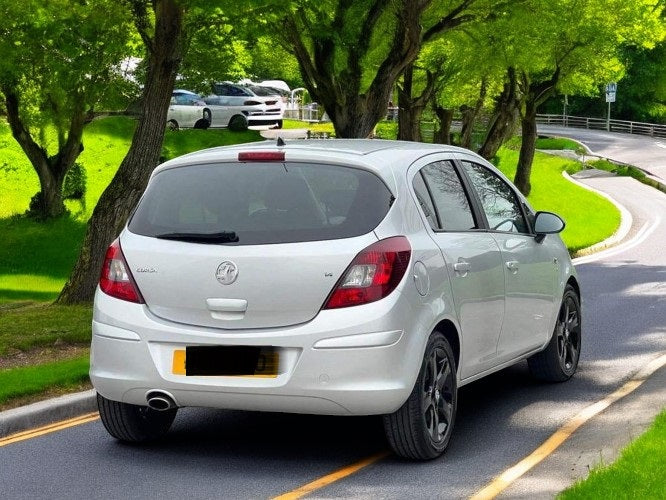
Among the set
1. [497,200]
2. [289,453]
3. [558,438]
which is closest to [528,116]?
[497,200]

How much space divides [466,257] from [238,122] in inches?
1841

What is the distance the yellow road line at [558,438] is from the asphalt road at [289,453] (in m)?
0.07

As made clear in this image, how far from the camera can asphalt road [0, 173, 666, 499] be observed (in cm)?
692

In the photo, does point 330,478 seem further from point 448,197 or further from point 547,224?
point 547,224

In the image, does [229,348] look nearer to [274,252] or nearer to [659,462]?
[274,252]

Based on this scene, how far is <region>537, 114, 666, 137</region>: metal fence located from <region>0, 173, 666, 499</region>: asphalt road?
7951 cm

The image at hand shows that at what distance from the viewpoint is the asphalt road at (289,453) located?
692cm

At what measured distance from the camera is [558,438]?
26.9 ft

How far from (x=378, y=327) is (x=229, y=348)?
0.80 m

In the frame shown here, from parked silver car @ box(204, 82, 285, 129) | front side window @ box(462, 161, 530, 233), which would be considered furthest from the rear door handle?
parked silver car @ box(204, 82, 285, 129)

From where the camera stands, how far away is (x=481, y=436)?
837cm

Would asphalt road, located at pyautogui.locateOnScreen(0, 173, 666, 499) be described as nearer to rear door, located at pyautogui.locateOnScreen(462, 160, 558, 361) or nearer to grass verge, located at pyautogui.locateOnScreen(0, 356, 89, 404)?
rear door, located at pyautogui.locateOnScreen(462, 160, 558, 361)

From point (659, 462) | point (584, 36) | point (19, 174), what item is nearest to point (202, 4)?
point (659, 462)

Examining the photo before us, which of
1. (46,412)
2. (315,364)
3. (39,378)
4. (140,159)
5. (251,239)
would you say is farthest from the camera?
(140,159)
